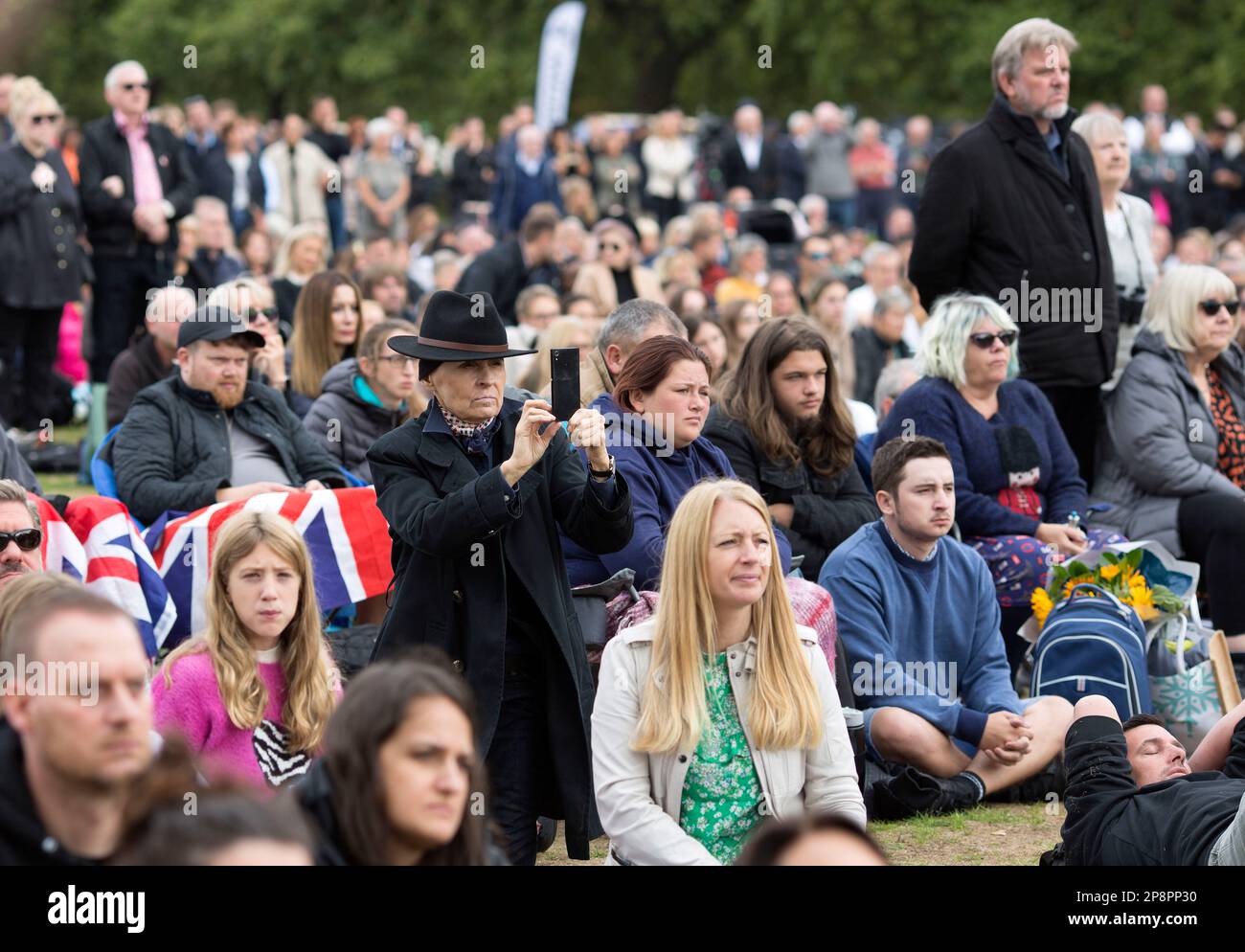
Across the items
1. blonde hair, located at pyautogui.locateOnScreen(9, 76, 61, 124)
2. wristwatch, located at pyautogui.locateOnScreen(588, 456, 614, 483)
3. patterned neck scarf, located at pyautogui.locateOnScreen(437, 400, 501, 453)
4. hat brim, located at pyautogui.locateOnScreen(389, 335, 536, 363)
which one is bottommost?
wristwatch, located at pyautogui.locateOnScreen(588, 456, 614, 483)

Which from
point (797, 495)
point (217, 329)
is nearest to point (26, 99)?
point (217, 329)

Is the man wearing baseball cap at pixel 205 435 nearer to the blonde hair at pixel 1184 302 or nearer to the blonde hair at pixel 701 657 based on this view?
the blonde hair at pixel 701 657

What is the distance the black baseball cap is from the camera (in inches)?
313

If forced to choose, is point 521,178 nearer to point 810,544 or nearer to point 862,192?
point 862,192

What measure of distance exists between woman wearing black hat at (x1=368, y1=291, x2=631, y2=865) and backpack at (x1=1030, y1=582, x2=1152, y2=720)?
106 inches

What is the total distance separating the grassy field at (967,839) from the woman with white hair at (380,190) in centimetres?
1434

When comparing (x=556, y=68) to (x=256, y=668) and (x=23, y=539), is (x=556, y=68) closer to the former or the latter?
(x=23, y=539)

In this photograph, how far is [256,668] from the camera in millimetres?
5316

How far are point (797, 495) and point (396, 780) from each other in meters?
4.35

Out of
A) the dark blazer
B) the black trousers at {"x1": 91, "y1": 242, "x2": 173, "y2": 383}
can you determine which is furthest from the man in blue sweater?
the dark blazer

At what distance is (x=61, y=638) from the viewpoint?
338 centimetres

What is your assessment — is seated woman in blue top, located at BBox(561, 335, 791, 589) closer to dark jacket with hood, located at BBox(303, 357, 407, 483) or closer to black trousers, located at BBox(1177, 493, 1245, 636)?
dark jacket with hood, located at BBox(303, 357, 407, 483)
